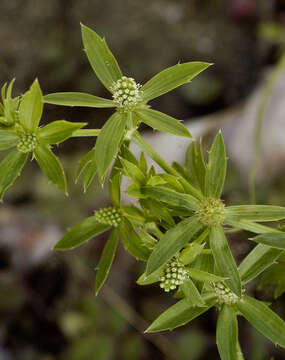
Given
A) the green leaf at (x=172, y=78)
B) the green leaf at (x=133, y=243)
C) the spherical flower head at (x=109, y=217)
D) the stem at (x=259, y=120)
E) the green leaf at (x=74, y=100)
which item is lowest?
the green leaf at (x=133, y=243)

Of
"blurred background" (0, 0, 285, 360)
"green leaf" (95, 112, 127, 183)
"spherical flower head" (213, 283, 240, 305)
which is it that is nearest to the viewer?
"green leaf" (95, 112, 127, 183)

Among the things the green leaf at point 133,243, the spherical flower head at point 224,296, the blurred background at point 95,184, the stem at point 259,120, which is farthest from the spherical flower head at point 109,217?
the blurred background at point 95,184

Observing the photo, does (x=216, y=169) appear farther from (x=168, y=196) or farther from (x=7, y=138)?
(x=7, y=138)

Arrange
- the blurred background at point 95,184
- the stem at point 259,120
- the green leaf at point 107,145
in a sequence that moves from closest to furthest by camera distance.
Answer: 1. the green leaf at point 107,145
2. the stem at point 259,120
3. the blurred background at point 95,184

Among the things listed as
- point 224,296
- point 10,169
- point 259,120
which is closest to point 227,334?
point 224,296

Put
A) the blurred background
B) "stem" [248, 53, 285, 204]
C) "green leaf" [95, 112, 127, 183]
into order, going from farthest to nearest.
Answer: the blurred background, "stem" [248, 53, 285, 204], "green leaf" [95, 112, 127, 183]

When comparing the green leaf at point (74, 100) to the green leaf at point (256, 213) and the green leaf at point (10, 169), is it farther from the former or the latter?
the green leaf at point (256, 213)

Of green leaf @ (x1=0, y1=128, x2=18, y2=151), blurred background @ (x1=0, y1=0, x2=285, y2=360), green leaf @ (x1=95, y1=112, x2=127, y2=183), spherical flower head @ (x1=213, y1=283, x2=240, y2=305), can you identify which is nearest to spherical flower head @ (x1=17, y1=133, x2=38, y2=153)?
green leaf @ (x1=0, y1=128, x2=18, y2=151)

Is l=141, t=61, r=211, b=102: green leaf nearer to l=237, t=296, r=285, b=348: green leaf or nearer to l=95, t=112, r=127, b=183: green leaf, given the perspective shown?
l=95, t=112, r=127, b=183: green leaf
